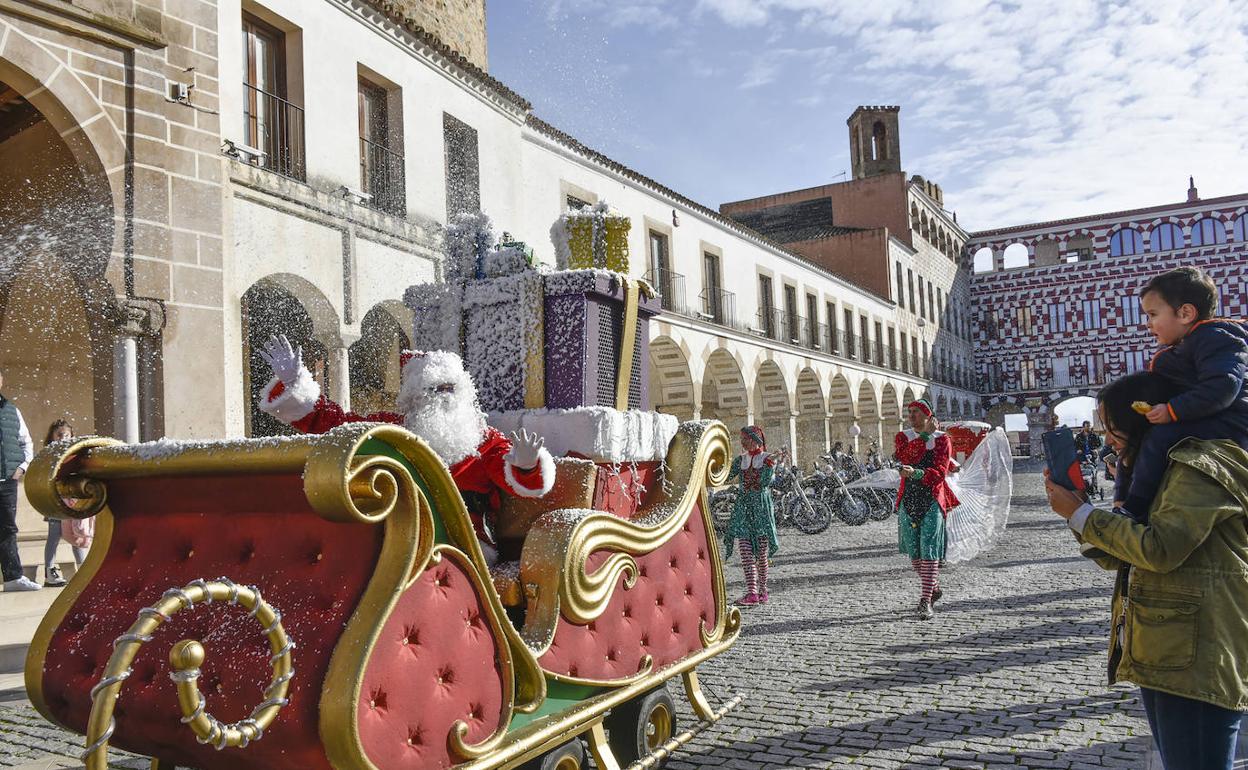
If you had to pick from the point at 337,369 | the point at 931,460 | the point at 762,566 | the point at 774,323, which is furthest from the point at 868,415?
the point at 931,460

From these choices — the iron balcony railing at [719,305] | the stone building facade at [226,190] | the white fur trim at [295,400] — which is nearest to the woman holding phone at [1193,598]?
the white fur trim at [295,400]

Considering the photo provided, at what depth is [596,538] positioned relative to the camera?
276 centimetres

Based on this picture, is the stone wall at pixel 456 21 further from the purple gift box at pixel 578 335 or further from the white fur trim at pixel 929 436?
the purple gift box at pixel 578 335

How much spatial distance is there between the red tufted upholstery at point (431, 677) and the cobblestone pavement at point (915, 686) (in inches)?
56.9

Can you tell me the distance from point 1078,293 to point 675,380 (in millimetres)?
33350

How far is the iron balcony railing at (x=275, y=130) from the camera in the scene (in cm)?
899

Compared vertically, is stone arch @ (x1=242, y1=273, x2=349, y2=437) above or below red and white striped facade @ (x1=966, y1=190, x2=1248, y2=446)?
below

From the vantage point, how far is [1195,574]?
2.00 m

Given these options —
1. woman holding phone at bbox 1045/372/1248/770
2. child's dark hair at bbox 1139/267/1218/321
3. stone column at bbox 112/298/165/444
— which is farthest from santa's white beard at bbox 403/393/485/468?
stone column at bbox 112/298/165/444

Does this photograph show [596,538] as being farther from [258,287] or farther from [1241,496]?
[258,287]

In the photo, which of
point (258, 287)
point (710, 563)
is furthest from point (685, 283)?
point (710, 563)

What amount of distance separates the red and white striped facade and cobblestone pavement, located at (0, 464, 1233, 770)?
131 ft

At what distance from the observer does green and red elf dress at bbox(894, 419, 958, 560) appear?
21.1 ft

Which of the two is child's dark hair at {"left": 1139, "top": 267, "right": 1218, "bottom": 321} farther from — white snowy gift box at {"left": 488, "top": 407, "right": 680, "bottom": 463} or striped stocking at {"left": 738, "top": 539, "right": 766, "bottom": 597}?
striped stocking at {"left": 738, "top": 539, "right": 766, "bottom": 597}
